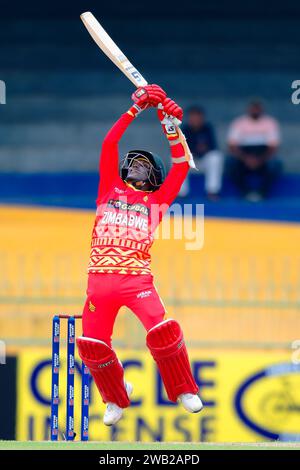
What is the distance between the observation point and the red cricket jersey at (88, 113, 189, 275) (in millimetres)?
7645

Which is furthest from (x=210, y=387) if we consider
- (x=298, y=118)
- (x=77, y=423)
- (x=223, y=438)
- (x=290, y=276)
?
(x=298, y=118)

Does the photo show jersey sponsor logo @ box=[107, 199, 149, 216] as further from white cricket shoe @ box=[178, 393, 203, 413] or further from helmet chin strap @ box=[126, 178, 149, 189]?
white cricket shoe @ box=[178, 393, 203, 413]

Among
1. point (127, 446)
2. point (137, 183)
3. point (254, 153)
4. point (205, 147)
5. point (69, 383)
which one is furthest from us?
→ point (254, 153)

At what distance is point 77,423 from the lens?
1047 cm

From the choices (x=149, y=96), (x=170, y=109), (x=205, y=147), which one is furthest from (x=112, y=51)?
(x=205, y=147)

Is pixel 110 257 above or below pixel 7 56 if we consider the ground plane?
below

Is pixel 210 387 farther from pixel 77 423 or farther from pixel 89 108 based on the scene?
pixel 89 108

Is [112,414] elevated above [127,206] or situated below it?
below

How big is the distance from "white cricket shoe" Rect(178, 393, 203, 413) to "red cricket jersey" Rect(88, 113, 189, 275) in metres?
0.79

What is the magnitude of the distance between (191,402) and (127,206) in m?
1.22

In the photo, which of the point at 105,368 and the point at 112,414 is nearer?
the point at 105,368

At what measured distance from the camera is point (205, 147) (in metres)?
15.8

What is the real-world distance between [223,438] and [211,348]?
0.86m

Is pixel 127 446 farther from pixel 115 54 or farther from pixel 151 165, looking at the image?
pixel 115 54
